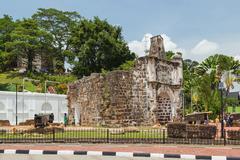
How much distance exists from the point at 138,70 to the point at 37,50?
138ft

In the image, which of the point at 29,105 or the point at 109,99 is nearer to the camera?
the point at 109,99

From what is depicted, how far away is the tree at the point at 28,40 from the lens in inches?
2499

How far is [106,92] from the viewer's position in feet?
93.2

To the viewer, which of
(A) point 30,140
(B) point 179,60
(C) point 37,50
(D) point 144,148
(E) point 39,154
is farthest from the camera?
(C) point 37,50

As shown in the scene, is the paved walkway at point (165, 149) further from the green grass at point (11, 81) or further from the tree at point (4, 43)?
the tree at point (4, 43)

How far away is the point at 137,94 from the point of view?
29016 mm

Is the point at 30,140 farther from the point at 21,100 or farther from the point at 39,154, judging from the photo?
the point at 21,100

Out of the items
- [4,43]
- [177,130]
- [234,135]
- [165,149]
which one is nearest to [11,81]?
[4,43]

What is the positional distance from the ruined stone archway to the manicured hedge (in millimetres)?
10601

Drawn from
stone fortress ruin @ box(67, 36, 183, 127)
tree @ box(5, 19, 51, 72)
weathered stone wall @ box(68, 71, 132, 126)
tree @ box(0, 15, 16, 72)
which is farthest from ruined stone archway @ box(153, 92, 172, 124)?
tree @ box(0, 15, 16, 72)

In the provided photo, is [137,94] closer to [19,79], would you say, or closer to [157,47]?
[157,47]

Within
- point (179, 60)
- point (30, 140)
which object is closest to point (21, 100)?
point (179, 60)

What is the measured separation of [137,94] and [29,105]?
48.1ft

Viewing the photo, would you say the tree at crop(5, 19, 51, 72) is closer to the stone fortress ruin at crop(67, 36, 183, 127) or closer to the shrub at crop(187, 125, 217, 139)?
the stone fortress ruin at crop(67, 36, 183, 127)
